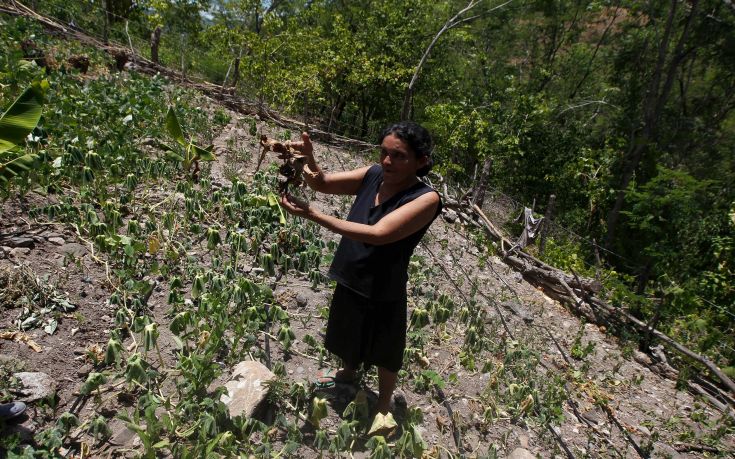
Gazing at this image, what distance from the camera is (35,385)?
209 cm

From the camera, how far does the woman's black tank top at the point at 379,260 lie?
2.07 metres

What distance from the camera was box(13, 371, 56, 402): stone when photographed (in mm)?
2039

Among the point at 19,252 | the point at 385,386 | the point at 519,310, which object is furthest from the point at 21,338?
the point at 519,310

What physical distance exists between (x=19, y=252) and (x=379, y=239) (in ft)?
8.08

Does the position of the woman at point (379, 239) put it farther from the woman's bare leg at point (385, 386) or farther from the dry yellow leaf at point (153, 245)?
the dry yellow leaf at point (153, 245)

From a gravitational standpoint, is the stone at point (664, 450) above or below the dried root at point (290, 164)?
below

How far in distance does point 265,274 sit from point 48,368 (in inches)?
56.4

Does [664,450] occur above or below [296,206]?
below

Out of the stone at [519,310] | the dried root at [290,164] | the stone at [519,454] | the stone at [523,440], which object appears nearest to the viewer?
the dried root at [290,164]

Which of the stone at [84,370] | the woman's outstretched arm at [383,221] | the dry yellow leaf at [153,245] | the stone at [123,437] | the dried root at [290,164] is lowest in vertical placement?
the stone at [123,437]

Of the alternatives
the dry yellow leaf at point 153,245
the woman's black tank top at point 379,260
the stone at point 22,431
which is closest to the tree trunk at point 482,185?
the dry yellow leaf at point 153,245

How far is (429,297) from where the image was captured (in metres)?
Answer: 4.04

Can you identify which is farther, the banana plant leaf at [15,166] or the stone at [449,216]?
the stone at [449,216]

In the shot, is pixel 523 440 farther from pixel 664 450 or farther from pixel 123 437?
pixel 123 437
